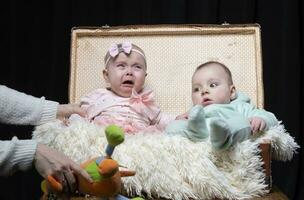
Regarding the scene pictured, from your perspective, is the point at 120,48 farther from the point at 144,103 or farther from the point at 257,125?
the point at 257,125

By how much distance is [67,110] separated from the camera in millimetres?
1599

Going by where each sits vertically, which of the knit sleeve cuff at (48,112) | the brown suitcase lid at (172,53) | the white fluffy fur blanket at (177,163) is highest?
the brown suitcase lid at (172,53)

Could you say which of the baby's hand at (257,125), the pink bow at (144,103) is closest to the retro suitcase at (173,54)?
the pink bow at (144,103)

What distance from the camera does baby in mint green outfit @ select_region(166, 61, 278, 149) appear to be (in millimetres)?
1238

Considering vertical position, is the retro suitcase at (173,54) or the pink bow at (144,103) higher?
the retro suitcase at (173,54)

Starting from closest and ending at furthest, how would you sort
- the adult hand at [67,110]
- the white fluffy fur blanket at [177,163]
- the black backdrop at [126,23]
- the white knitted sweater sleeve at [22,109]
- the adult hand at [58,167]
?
1. the adult hand at [58,167]
2. the white fluffy fur blanket at [177,163]
3. the white knitted sweater sleeve at [22,109]
4. the adult hand at [67,110]
5. the black backdrop at [126,23]

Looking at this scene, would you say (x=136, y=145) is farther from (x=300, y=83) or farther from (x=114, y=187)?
(x=300, y=83)

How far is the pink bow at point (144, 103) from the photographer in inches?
65.6

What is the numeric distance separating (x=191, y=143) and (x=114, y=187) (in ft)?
1.14

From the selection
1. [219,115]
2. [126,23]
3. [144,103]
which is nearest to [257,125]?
[219,115]

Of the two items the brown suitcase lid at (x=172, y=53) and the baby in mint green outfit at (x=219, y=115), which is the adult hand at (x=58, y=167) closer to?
the baby in mint green outfit at (x=219, y=115)

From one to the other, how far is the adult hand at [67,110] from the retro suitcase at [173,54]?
20 centimetres

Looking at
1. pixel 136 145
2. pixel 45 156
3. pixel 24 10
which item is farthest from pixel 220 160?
pixel 24 10

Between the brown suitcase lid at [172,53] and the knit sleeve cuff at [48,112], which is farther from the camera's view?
the brown suitcase lid at [172,53]
